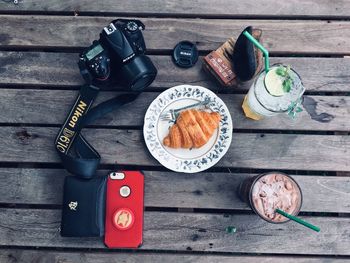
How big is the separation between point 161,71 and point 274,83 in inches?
20.0

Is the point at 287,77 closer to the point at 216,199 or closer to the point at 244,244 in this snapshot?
the point at 216,199

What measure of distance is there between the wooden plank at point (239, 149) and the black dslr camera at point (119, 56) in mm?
257

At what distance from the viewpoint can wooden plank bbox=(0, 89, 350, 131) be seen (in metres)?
1.77

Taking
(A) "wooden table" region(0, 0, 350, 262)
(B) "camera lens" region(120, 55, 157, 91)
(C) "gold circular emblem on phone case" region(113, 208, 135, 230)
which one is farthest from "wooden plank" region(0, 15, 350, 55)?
(C) "gold circular emblem on phone case" region(113, 208, 135, 230)

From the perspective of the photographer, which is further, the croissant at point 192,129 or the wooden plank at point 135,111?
the wooden plank at point 135,111

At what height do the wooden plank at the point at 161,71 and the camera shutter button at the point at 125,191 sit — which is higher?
the wooden plank at the point at 161,71

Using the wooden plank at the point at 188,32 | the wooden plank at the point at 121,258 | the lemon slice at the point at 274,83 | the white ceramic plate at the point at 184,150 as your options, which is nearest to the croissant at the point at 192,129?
the white ceramic plate at the point at 184,150

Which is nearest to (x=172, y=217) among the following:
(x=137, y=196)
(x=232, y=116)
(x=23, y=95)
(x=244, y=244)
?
(x=137, y=196)

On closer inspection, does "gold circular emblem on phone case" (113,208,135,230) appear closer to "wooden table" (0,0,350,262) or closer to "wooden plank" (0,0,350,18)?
"wooden table" (0,0,350,262)

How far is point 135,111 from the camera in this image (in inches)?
69.9

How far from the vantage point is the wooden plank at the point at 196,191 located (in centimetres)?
173

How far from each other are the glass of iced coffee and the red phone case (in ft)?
1.53

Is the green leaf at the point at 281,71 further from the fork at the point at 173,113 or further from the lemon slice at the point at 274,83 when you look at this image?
the fork at the point at 173,113

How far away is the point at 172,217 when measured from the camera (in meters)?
1.72
